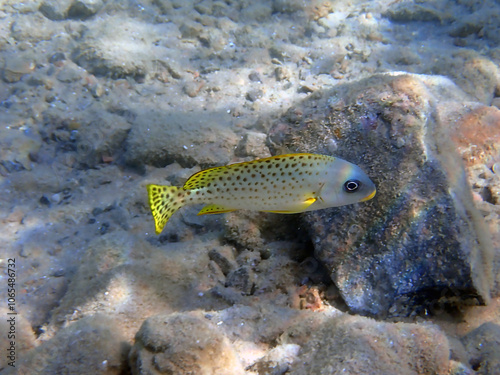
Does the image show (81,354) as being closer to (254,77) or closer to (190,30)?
(254,77)

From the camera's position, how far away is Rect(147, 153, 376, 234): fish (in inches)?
108

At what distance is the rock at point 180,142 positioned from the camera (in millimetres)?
5062

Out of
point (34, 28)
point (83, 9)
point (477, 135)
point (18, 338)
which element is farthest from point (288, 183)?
point (83, 9)

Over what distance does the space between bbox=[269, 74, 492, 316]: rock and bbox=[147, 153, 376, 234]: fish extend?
2.56 feet

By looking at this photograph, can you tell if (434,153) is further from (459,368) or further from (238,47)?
(238,47)

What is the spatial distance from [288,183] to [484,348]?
213cm

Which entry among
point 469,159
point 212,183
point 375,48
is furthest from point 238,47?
point 212,183

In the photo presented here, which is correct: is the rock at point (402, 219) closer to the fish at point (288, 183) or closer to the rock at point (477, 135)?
the fish at point (288, 183)

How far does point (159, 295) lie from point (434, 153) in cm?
313

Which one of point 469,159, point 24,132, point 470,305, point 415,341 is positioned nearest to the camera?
point 415,341

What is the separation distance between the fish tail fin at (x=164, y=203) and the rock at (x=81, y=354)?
37.7 inches

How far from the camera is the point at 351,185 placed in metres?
2.75

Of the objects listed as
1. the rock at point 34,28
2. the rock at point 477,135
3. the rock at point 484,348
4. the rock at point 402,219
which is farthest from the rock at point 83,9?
the rock at point 484,348

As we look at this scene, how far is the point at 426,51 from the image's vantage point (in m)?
7.87
